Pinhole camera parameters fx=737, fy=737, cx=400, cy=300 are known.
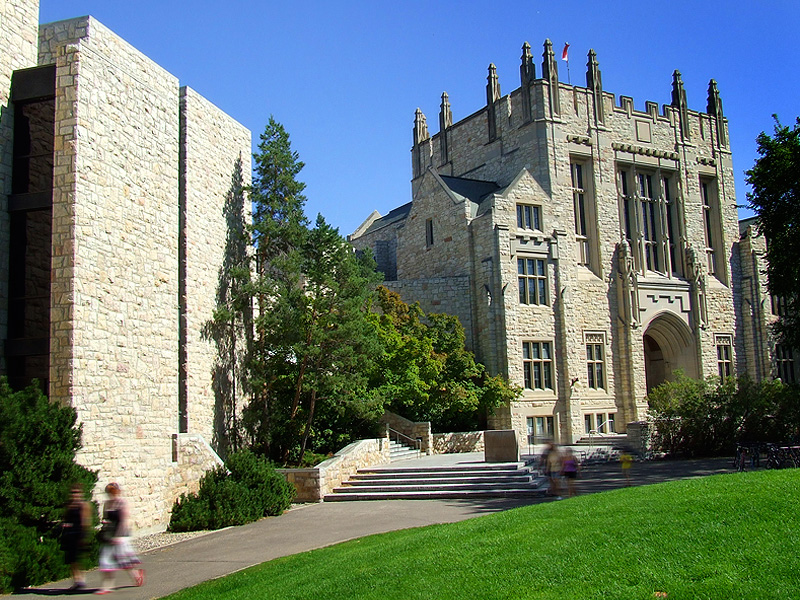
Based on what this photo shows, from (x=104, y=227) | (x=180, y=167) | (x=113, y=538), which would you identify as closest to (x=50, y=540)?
(x=113, y=538)

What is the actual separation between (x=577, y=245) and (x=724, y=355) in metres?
10.9

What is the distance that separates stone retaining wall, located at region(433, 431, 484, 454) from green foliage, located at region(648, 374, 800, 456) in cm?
705

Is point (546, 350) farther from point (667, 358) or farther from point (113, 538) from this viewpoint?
point (113, 538)

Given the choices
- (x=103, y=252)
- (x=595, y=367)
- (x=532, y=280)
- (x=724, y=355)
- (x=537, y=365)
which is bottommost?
(x=595, y=367)

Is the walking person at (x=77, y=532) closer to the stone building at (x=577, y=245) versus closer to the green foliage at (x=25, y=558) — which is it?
the green foliage at (x=25, y=558)

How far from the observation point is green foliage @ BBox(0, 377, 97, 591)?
1196 centimetres

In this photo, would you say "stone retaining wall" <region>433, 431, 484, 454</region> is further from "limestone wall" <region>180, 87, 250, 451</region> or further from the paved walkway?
"limestone wall" <region>180, 87, 250, 451</region>

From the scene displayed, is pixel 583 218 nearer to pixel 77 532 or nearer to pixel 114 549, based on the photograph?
pixel 114 549

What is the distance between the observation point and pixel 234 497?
56.7ft

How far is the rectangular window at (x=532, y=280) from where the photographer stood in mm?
33062

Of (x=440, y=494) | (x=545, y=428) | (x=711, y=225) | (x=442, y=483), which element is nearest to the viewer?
(x=440, y=494)

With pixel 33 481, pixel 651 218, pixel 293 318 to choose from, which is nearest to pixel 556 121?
pixel 651 218

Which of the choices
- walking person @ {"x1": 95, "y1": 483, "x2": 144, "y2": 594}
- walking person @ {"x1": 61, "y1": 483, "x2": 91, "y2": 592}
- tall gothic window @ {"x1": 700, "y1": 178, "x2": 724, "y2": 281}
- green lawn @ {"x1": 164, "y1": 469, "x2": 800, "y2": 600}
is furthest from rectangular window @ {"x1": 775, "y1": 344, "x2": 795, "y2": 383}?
walking person @ {"x1": 61, "y1": 483, "x2": 91, "y2": 592}

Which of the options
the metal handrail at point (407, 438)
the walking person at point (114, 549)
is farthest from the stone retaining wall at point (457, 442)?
the walking person at point (114, 549)
